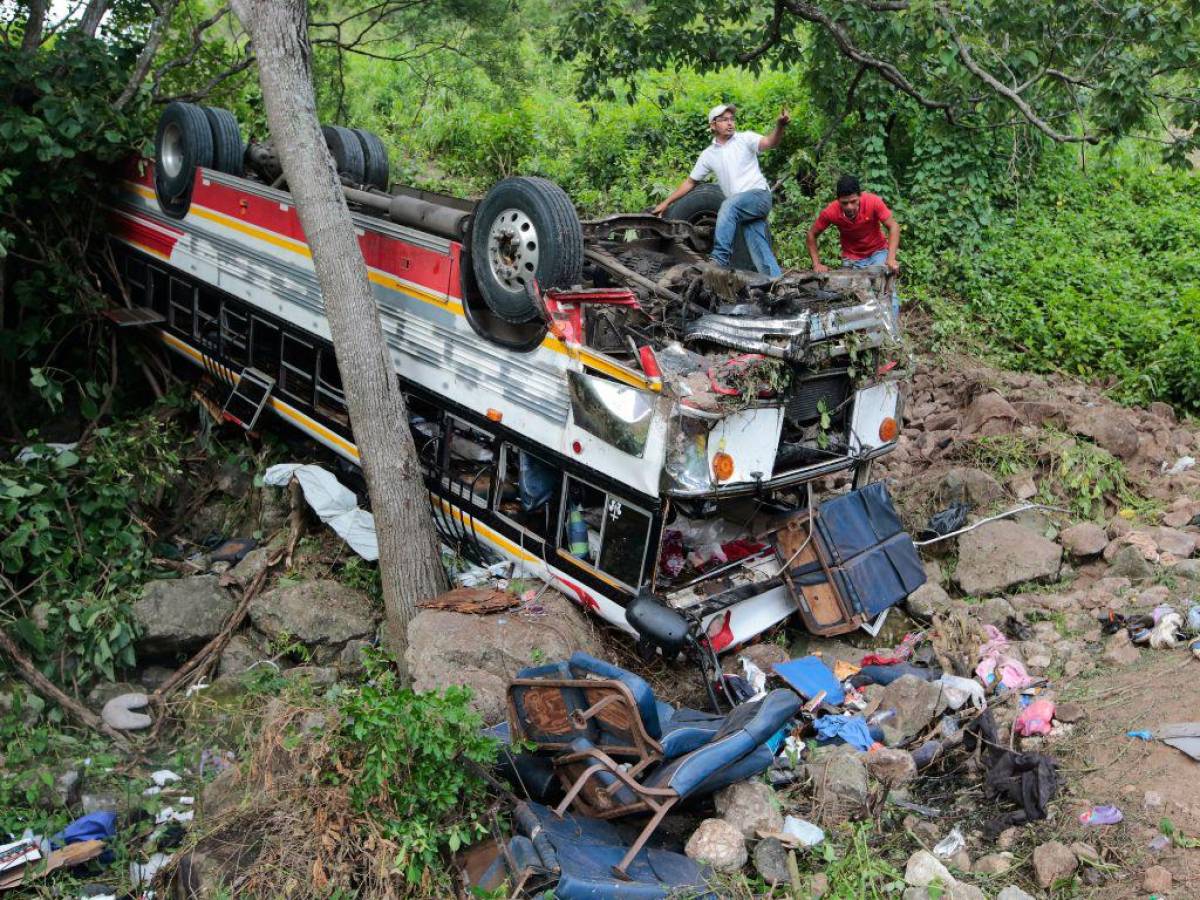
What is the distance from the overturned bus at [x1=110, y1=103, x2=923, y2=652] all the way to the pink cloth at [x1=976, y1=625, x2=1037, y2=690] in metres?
0.59

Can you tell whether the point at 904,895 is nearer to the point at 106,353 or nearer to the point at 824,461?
the point at 824,461

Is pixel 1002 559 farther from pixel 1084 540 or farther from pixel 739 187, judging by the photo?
pixel 739 187

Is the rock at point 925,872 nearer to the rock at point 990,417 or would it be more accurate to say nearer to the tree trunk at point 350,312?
the tree trunk at point 350,312

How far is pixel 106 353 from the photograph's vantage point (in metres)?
9.54

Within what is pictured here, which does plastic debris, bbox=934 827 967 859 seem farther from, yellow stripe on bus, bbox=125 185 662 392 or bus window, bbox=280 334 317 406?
bus window, bbox=280 334 317 406

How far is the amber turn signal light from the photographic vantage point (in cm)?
552

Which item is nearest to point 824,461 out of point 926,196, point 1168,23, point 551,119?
point 1168,23

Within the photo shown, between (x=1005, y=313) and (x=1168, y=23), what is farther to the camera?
(x=1005, y=313)

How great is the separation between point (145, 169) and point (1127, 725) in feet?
27.9

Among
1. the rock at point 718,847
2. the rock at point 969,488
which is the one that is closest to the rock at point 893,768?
the rock at point 718,847

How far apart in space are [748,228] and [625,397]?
2.48m

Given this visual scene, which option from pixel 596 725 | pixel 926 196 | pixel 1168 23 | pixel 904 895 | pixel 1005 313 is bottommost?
pixel 904 895

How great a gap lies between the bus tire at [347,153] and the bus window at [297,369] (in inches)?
71.5

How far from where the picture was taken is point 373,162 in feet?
30.8
